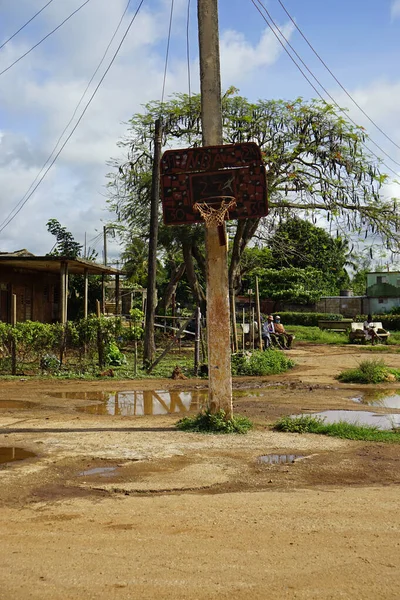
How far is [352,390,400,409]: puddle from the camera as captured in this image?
1319 cm

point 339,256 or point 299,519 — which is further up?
point 339,256

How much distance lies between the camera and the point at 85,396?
1396 cm

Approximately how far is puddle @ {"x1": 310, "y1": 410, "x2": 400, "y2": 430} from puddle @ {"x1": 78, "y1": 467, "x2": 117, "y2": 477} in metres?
4.60

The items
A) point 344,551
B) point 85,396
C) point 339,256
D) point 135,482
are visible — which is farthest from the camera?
point 339,256

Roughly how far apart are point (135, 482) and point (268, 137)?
798 inches

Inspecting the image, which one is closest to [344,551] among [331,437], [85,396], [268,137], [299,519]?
[299,519]

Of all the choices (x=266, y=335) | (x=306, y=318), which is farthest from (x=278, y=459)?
(x=306, y=318)

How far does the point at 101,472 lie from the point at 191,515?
187 centimetres

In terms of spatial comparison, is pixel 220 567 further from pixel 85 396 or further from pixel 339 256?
pixel 339 256

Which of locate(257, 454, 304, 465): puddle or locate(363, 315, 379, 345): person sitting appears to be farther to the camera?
locate(363, 315, 379, 345): person sitting

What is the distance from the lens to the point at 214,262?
9.48 m

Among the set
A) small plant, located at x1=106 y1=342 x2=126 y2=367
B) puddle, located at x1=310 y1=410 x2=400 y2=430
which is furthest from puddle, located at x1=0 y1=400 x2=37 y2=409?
puddle, located at x1=310 y1=410 x2=400 y2=430

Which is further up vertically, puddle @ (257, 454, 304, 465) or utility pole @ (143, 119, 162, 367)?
utility pole @ (143, 119, 162, 367)

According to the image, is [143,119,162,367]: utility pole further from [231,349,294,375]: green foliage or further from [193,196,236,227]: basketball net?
[193,196,236,227]: basketball net
